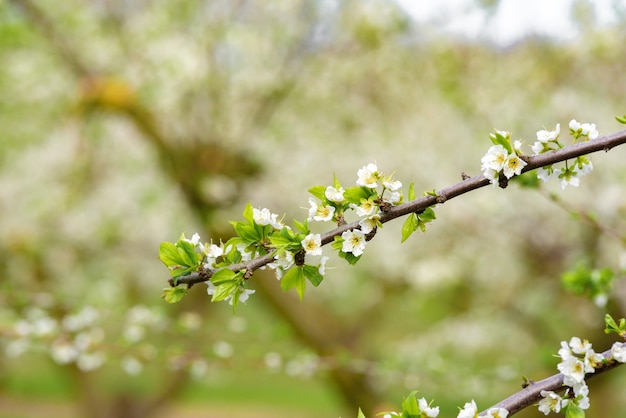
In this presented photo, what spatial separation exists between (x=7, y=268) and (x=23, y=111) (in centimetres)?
249

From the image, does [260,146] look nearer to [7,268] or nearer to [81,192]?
[81,192]

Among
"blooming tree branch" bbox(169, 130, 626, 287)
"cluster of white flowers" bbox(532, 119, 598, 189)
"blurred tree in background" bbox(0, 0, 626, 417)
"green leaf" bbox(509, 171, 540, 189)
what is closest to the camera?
"blooming tree branch" bbox(169, 130, 626, 287)

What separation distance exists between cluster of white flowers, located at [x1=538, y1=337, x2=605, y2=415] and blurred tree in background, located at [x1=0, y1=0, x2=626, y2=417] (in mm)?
2787

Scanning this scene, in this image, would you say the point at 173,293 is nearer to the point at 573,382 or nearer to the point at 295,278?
the point at 295,278

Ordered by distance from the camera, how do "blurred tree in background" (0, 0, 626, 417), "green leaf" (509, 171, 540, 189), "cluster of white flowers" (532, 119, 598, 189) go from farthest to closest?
"blurred tree in background" (0, 0, 626, 417) → "green leaf" (509, 171, 540, 189) → "cluster of white flowers" (532, 119, 598, 189)

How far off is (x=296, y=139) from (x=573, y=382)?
667 cm

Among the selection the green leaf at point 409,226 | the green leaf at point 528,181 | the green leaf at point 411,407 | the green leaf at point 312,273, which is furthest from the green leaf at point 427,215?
the green leaf at point 528,181

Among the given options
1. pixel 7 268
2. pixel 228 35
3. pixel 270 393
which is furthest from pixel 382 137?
pixel 270 393

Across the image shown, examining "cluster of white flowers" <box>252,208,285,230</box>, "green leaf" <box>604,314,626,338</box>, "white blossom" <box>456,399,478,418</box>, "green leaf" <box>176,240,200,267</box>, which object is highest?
"cluster of white flowers" <box>252,208,285,230</box>

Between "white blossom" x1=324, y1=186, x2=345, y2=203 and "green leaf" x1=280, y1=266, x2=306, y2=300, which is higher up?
"white blossom" x1=324, y1=186, x2=345, y2=203

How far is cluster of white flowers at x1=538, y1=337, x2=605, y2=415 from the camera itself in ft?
4.31

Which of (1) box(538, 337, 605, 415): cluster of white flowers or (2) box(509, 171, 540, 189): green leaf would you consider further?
(2) box(509, 171, 540, 189): green leaf

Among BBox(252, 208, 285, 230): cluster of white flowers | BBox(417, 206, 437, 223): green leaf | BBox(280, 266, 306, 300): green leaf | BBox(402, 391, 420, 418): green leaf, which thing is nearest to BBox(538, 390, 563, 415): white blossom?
BBox(402, 391, 420, 418): green leaf

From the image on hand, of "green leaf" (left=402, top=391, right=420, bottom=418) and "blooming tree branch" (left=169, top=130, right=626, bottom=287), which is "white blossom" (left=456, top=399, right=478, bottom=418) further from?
"blooming tree branch" (left=169, top=130, right=626, bottom=287)
